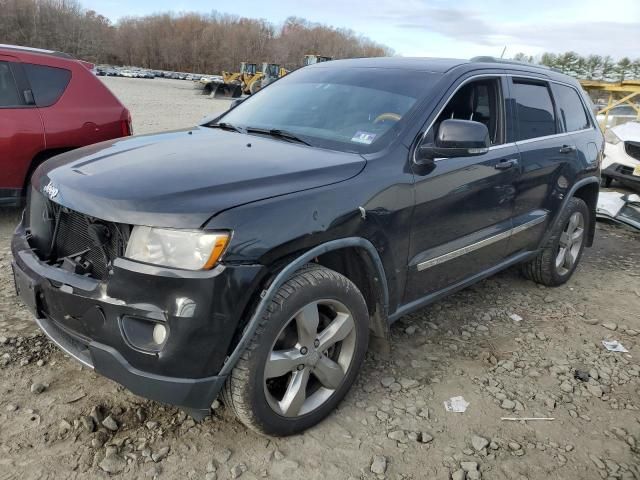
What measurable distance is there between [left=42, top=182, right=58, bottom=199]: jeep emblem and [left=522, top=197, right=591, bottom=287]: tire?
3617mm

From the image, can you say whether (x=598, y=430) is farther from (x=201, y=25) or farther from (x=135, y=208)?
(x=201, y=25)

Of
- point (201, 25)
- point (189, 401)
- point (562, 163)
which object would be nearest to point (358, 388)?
point (189, 401)

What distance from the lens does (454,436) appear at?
2.71m

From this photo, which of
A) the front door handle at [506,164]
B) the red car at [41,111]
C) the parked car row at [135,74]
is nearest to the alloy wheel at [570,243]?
the front door handle at [506,164]

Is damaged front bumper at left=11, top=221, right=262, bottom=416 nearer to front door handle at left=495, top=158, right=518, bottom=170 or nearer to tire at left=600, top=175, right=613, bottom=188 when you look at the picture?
front door handle at left=495, top=158, right=518, bottom=170

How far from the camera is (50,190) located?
2.45m

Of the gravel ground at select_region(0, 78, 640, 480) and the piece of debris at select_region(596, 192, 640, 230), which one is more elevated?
the piece of debris at select_region(596, 192, 640, 230)

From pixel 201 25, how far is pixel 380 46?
1871 inches

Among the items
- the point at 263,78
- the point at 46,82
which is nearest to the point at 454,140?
the point at 46,82

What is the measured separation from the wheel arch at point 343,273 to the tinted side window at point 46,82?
3.96 meters

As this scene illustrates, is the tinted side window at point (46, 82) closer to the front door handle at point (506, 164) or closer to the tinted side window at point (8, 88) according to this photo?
the tinted side window at point (8, 88)

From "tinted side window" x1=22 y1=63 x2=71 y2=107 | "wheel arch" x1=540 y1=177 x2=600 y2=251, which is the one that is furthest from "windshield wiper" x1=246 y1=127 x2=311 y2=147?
"tinted side window" x1=22 y1=63 x2=71 y2=107

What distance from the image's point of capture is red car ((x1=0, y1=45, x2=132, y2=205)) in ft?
16.4

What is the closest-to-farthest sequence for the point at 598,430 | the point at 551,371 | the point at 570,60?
the point at 598,430
the point at 551,371
the point at 570,60
